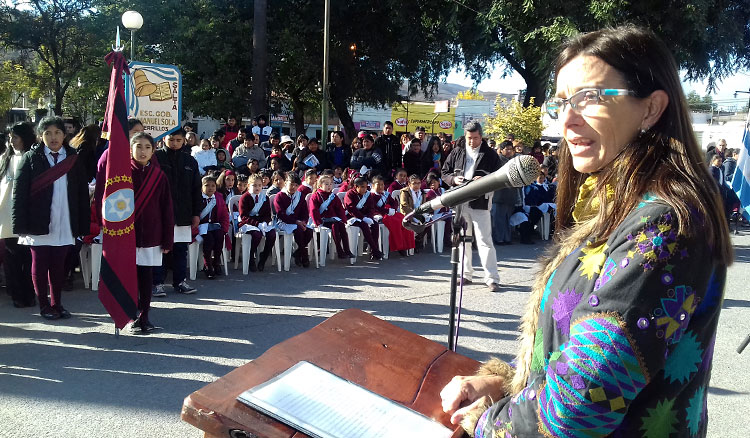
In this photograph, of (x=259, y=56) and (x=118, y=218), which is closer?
(x=118, y=218)

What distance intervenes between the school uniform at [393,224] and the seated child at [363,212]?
0.15 m

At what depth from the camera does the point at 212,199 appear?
801 cm

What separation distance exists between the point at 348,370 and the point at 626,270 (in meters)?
0.94

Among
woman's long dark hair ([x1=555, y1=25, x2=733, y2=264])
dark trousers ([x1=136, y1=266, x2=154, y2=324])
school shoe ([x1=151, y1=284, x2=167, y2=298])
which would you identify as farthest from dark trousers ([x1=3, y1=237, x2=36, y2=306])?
woman's long dark hair ([x1=555, y1=25, x2=733, y2=264])

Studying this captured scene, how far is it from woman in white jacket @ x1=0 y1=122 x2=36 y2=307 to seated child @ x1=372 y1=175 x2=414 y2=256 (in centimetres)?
495

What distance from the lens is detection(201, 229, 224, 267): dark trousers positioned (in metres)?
7.74

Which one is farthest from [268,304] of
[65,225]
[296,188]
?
[296,188]

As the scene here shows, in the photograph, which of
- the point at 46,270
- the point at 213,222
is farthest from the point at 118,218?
the point at 213,222

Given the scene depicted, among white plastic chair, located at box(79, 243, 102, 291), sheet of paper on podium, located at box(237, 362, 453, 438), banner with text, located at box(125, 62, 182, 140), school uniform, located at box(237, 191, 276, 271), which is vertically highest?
banner with text, located at box(125, 62, 182, 140)

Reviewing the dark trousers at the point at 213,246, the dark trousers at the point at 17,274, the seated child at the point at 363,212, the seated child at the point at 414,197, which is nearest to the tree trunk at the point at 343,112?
the seated child at the point at 414,197

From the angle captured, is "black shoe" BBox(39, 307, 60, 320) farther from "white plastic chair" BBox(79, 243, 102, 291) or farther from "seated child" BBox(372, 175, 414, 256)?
"seated child" BBox(372, 175, 414, 256)

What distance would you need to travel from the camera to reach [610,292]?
114 cm

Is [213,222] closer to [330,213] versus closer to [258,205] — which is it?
[258,205]

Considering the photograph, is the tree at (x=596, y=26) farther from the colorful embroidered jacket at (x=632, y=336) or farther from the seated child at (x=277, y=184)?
the colorful embroidered jacket at (x=632, y=336)
